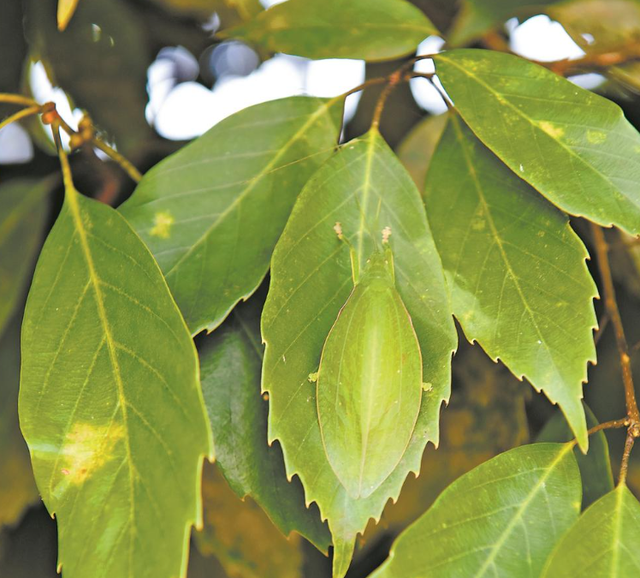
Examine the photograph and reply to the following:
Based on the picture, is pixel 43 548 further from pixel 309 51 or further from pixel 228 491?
pixel 309 51

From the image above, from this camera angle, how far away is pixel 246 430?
60cm

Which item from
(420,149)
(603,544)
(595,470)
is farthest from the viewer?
(420,149)

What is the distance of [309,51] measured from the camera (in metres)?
0.68

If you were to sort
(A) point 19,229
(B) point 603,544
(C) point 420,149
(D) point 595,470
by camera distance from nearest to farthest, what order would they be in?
(B) point 603,544 → (D) point 595,470 → (A) point 19,229 → (C) point 420,149

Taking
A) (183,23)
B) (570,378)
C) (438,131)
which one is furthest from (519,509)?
(183,23)

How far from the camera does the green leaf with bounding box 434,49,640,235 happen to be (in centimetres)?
52

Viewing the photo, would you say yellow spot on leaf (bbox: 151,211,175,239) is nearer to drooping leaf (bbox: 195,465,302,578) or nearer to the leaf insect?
the leaf insect

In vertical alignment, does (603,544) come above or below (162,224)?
below

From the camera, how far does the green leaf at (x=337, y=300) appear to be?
0.51 meters

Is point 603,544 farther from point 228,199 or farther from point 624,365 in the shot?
point 228,199

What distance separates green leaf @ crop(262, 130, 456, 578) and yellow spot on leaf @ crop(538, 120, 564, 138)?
0.12 metres

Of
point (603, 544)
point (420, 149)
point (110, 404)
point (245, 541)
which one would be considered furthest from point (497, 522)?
point (420, 149)

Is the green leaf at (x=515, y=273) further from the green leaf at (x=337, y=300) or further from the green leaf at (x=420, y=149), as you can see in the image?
the green leaf at (x=420, y=149)

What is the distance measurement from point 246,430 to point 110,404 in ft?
0.48
